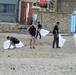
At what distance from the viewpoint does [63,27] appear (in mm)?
51500

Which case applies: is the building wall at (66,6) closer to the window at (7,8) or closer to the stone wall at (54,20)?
the window at (7,8)

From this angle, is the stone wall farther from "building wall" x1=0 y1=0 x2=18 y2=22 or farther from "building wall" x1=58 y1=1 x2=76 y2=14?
"building wall" x1=0 y1=0 x2=18 y2=22

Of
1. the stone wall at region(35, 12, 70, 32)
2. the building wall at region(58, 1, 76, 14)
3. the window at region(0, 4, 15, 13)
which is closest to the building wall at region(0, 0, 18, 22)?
the window at region(0, 4, 15, 13)

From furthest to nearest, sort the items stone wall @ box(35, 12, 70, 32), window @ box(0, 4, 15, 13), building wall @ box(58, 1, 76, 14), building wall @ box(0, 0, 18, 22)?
window @ box(0, 4, 15, 13) < building wall @ box(0, 0, 18, 22) < building wall @ box(58, 1, 76, 14) < stone wall @ box(35, 12, 70, 32)

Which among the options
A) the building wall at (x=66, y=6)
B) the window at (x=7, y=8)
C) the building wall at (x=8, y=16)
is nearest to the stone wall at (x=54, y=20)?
the building wall at (x=66, y=6)

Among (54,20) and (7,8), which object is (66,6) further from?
(54,20)

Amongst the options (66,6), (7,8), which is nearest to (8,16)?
(7,8)

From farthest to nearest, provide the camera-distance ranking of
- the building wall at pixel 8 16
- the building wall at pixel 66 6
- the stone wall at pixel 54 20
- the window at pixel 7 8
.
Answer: the window at pixel 7 8, the building wall at pixel 8 16, the building wall at pixel 66 6, the stone wall at pixel 54 20

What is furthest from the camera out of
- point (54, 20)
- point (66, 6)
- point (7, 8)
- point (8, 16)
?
point (7, 8)

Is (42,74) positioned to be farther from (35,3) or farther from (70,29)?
(35,3)

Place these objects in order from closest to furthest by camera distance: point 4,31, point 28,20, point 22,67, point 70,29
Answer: point 22,67, point 70,29, point 4,31, point 28,20

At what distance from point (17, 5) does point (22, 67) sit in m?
51.7

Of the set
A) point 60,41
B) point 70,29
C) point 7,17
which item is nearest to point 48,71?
point 60,41

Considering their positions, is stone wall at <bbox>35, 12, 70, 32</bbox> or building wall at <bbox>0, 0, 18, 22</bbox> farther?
building wall at <bbox>0, 0, 18, 22</bbox>
